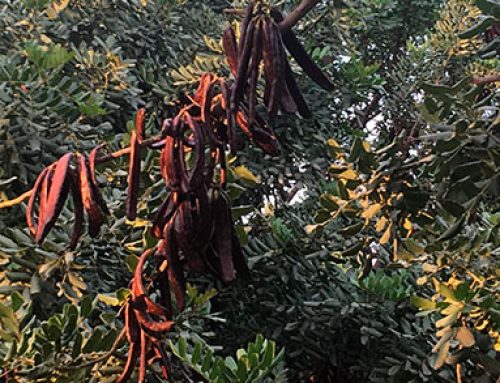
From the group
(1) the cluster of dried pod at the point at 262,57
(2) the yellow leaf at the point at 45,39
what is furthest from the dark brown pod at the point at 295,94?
(2) the yellow leaf at the point at 45,39

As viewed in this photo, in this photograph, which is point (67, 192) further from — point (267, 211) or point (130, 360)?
point (267, 211)

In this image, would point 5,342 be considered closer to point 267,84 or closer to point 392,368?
point 267,84

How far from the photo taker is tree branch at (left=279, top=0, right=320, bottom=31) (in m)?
0.64

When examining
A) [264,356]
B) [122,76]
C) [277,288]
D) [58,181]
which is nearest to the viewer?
[58,181]

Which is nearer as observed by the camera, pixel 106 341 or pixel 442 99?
pixel 442 99

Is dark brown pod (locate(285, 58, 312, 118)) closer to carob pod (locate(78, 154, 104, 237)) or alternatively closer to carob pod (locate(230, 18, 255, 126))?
carob pod (locate(230, 18, 255, 126))

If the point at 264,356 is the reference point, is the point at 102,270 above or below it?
above

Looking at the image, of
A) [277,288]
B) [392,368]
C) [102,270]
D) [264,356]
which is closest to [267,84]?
[264,356]

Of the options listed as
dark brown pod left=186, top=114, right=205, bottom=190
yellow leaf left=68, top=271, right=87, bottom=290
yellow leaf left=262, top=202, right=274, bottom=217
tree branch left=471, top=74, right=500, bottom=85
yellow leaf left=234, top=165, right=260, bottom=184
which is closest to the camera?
dark brown pod left=186, top=114, right=205, bottom=190

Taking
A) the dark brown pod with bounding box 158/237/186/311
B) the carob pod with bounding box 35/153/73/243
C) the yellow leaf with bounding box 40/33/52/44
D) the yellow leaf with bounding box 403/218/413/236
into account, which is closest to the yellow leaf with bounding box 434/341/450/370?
the yellow leaf with bounding box 403/218/413/236

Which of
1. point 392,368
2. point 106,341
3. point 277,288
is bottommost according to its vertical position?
point 392,368

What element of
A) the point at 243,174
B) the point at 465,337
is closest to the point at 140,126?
the point at 243,174

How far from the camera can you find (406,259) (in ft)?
3.50

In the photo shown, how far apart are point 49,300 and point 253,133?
68 centimetres
